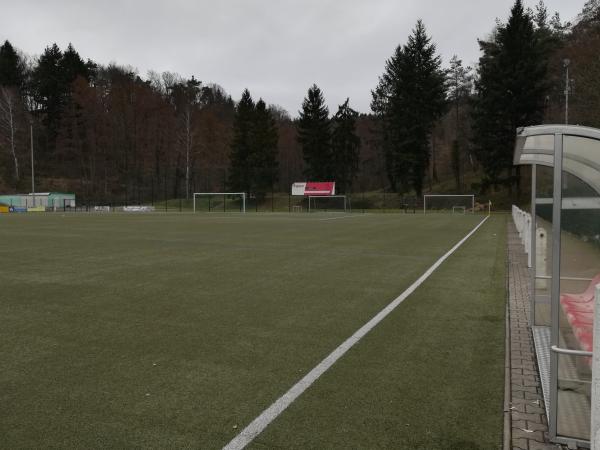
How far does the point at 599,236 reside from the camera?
5.73 m

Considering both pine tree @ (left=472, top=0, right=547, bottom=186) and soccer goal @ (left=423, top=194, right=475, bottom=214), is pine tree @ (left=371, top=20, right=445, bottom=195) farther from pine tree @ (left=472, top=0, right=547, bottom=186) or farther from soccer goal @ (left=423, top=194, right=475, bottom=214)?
pine tree @ (left=472, top=0, right=547, bottom=186)

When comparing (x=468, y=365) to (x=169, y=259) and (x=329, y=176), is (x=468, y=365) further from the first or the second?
(x=329, y=176)

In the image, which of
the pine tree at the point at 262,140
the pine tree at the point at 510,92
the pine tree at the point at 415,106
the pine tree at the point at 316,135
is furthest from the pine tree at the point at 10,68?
the pine tree at the point at 510,92

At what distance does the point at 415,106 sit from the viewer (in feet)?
199

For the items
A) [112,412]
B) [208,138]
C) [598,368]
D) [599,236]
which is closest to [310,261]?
[599,236]

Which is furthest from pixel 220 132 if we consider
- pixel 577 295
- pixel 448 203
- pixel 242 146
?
pixel 577 295

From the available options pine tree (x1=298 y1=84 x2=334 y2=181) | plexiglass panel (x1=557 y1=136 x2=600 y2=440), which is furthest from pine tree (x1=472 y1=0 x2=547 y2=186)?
plexiglass panel (x1=557 y1=136 x2=600 y2=440)

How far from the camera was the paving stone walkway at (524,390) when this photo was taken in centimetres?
322

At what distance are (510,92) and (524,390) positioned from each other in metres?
52.8

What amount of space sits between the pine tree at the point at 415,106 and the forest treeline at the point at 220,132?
5.6 inches

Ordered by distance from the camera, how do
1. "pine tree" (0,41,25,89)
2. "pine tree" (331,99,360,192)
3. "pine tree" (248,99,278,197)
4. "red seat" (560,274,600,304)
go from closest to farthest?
1. "red seat" (560,274,600,304)
2. "pine tree" (331,99,360,192)
3. "pine tree" (248,99,278,197)
4. "pine tree" (0,41,25,89)

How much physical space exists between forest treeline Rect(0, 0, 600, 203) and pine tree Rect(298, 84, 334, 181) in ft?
0.55

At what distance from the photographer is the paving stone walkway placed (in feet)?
10.6

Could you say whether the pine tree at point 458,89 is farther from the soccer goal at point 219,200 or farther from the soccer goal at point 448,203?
the soccer goal at point 219,200
